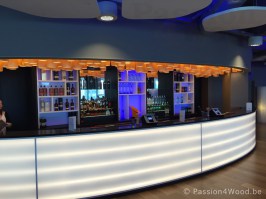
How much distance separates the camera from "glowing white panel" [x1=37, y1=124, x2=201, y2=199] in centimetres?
288

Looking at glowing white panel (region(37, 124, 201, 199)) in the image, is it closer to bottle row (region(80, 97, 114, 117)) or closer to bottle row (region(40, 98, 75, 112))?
bottle row (region(40, 98, 75, 112))

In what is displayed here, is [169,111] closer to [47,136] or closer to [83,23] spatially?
[83,23]

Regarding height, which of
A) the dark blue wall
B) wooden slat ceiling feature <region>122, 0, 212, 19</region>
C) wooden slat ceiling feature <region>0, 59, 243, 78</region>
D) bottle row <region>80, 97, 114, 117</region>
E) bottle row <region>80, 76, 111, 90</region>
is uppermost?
wooden slat ceiling feature <region>122, 0, 212, 19</region>

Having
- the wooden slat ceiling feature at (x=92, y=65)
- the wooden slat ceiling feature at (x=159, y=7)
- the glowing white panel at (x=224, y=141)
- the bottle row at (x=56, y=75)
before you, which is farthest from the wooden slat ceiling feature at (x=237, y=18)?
the bottle row at (x=56, y=75)

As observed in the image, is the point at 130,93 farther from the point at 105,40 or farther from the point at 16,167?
the point at 16,167

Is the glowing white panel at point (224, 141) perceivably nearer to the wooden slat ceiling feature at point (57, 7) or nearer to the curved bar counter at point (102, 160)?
the curved bar counter at point (102, 160)

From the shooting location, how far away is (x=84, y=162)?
9.82 ft

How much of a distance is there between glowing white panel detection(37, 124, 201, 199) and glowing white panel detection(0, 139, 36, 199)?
0.12 metres

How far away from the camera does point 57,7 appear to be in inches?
115

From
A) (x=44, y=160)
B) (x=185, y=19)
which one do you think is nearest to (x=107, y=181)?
(x=44, y=160)

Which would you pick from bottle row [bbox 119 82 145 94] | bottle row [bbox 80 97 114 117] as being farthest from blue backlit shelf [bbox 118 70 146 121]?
bottle row [bbox 80 97 114 117]

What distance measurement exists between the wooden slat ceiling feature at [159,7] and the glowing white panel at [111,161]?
1.73 metres

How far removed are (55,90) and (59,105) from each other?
37 centimetres

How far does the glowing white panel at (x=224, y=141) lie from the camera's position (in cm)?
396
